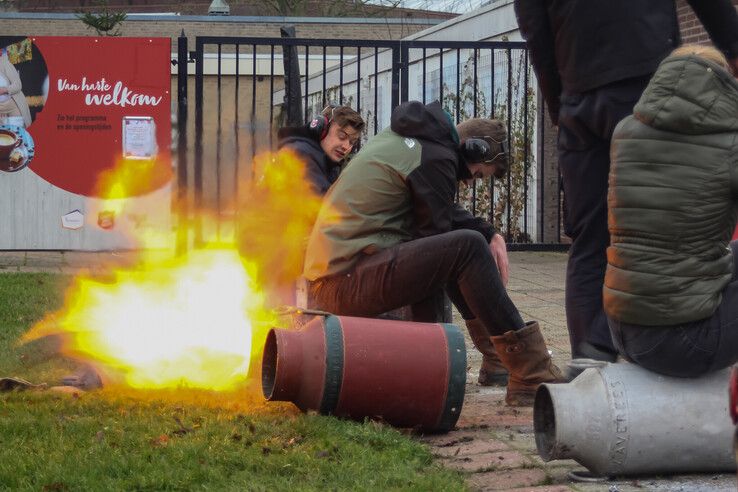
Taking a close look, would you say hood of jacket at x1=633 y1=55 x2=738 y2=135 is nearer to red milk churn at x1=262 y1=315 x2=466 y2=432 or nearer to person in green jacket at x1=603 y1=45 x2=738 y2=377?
person in green jacket at x1=603 y1=45 x2=738 y2=377

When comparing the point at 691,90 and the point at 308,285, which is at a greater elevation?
the point at 691,90

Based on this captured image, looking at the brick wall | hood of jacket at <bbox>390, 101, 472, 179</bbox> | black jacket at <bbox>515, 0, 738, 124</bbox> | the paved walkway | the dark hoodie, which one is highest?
the brick wall

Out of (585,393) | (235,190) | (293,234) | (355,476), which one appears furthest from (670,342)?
(235,190)

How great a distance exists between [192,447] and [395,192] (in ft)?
5.34

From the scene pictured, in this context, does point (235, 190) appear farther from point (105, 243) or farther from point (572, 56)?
point (572, 56)

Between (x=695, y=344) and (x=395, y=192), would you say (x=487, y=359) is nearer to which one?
(x=395, y=192)

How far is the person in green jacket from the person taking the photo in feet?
12.8

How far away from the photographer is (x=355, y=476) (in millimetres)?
3967

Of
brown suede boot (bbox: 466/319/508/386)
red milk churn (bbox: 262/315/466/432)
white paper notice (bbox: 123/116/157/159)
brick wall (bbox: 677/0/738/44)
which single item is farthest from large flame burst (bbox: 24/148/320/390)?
brick wall (bbox: 677/0/738/44)

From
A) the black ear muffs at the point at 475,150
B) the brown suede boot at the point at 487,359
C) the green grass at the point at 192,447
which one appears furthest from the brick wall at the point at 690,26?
the green grass at the point at 192,447

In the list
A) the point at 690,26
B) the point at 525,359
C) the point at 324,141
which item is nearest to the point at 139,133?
the point at 690,26

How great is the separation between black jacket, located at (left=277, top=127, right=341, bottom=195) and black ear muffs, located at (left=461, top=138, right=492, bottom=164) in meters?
1.26

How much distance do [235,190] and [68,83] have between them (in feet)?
12.4

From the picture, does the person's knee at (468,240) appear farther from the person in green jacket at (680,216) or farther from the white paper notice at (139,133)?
the white paper notice at (139,133)
